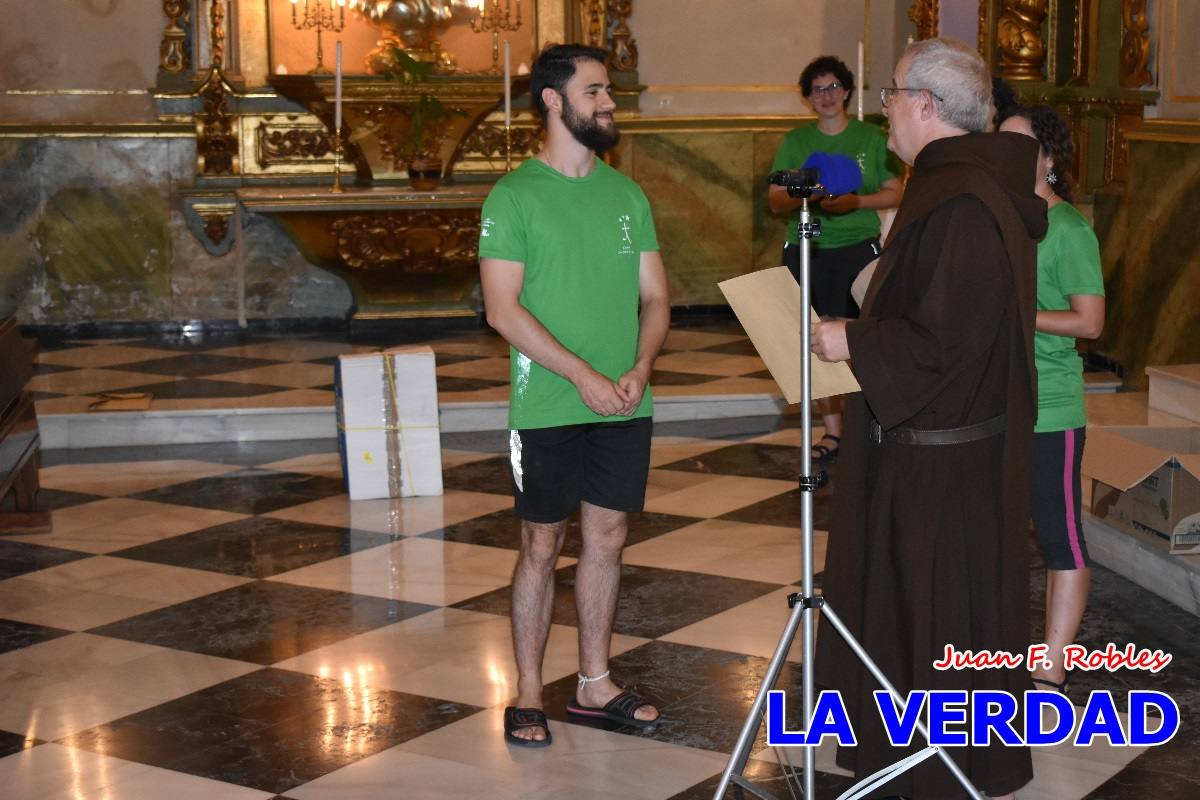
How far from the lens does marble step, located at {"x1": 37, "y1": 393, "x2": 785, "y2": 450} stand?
726 centimetres

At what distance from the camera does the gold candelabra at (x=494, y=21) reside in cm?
1039

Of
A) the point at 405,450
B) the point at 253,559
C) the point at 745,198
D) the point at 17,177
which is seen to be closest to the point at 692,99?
the point at 745,198

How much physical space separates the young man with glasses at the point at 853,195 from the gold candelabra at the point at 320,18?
4.66 meters

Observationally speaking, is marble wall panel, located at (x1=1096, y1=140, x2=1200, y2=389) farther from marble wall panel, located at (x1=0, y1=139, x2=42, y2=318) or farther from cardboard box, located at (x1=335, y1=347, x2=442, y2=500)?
marble wall panel, located at (x1=0, y1=139, x2=42, y2=318)

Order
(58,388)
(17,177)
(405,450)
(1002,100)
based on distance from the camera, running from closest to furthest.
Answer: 1. (1002,100)
2. (405,450)
3. (58,388)
4. (17,177)

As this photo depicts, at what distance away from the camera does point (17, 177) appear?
9.91m

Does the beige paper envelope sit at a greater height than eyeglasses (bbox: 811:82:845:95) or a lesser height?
lesser

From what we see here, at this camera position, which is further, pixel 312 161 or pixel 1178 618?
pixel 312 161

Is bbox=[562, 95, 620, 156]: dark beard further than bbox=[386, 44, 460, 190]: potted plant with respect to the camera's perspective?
No

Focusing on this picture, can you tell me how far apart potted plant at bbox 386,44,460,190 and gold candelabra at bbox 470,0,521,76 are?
47 cm

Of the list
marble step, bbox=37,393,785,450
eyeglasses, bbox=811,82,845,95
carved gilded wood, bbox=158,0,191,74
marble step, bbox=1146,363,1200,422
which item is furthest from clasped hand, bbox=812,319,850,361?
carved gilded wood, bbox=158,0,191,74

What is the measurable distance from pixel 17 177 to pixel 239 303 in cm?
152

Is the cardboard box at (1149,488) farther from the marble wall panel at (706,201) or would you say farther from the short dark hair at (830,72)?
the marble wall panel at (706,201)

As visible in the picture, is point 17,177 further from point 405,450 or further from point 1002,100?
point 1002,100
